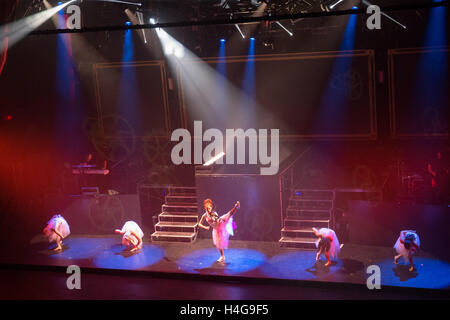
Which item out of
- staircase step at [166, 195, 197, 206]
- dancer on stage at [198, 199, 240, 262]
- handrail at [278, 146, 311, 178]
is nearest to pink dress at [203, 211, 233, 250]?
dancer on stage at [198, 199, 240, 262]

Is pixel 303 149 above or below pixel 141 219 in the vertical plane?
above

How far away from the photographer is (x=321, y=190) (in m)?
9.66

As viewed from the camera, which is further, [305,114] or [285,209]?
[305,114]

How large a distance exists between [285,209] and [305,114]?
Answer: 2.91 meters

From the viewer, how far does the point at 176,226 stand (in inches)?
384

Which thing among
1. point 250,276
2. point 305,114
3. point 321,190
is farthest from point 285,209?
point 305,114

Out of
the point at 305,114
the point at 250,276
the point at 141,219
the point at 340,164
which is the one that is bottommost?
the point at 250,276

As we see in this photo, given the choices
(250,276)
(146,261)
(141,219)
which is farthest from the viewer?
(141,219)

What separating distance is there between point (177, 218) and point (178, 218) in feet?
0.07

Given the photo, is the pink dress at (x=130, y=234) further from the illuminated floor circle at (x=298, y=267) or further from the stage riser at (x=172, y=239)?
the illuminated floor circle at (x=298, y=267)

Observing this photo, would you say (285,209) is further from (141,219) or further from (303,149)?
(141,219)

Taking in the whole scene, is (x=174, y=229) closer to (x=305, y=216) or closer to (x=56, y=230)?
(x=56, y=230)

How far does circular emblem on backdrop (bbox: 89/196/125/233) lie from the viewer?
33.6ft

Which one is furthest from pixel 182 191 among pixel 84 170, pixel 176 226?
pixel 84 170
